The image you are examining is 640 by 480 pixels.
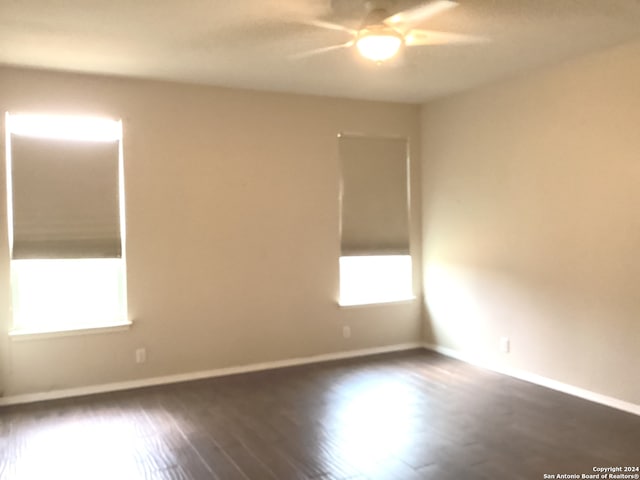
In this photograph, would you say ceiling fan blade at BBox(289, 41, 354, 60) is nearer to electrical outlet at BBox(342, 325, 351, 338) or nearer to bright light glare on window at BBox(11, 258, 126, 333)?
bright light glare on window at BBox(11, 258, 126, 333)

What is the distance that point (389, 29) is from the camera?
10.7ft

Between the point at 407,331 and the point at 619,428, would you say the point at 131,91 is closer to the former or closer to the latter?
the point at 407,331

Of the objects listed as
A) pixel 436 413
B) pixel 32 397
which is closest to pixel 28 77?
pixel 32 397

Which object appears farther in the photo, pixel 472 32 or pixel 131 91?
pixel 131 91

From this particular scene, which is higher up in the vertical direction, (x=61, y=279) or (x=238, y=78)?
(x=238, y=78)

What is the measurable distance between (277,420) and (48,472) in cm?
145

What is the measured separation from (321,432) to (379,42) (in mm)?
2472

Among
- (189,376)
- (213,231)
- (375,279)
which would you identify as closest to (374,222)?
(375,279)

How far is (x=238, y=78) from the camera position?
4812 mm

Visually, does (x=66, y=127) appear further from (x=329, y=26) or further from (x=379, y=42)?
(x=379, y=42)

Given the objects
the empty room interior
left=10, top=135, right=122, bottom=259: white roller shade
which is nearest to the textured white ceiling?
the empty room interior

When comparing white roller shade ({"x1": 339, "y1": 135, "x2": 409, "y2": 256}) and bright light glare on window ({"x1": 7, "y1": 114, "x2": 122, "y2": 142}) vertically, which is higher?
bright light glare on window ({"x1": 7, "y1": 114, "x2": 122, "y2": 142})

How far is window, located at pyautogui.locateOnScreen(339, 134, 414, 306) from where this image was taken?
5730mm

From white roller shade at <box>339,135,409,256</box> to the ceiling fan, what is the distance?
6.89 feet
